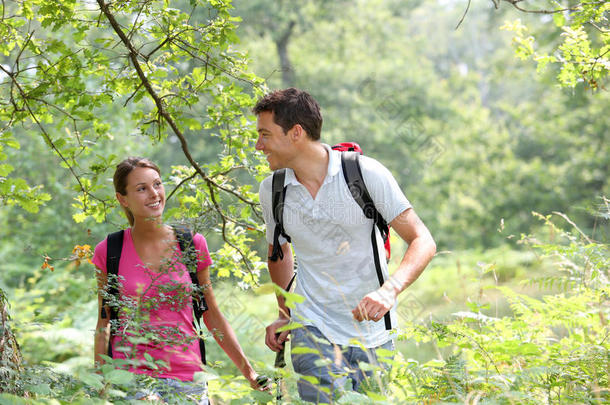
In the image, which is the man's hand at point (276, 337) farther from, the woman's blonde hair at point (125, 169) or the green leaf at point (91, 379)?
the green leaf at point (91, 379)

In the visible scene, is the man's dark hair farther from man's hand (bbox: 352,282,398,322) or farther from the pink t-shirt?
man's hand (bbox: 352,282,398,322)

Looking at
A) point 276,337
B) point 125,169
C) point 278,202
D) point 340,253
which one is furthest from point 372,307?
point 125,169

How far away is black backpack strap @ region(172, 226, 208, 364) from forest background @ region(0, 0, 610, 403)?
0.15m

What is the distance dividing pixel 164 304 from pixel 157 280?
13cm

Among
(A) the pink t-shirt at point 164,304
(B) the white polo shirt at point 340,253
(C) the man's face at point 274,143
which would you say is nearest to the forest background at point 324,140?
(A) the pink t-shirt at point 164,304

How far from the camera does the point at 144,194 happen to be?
3713 millimetres

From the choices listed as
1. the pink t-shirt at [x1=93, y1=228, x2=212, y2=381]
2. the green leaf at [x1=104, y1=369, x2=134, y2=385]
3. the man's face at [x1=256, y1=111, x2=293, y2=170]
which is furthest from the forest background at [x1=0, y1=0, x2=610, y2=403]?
the man's face at [x1=256, y1=111, x2=293, y2=170]

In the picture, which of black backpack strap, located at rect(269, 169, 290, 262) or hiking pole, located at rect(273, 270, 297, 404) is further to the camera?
black backpack strap, located at rect(269, 169, 290, 262)

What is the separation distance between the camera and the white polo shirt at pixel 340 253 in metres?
Answer: 3.34

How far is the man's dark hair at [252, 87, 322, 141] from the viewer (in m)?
3.58

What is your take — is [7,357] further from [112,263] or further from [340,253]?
[340,253]

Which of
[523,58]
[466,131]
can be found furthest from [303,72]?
[523,58]

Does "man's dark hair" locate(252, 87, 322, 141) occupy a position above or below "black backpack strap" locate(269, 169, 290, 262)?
above

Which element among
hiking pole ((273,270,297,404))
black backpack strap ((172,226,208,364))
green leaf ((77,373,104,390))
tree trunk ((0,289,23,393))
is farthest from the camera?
black backpack strap ((172,226,208,364))
